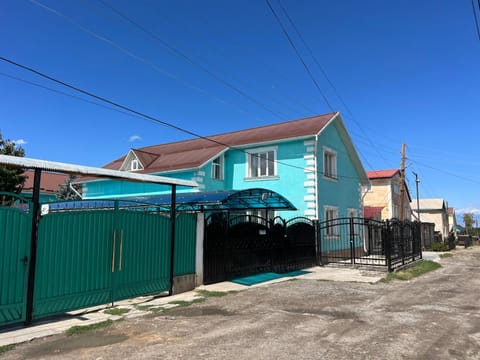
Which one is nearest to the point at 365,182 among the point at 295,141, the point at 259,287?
the point at 295,141

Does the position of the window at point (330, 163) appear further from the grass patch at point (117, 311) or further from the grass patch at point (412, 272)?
the grass patch at point (117, 311)

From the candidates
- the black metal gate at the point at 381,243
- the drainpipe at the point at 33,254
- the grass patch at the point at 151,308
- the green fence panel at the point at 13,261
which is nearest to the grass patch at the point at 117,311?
the grass patch at the point at 151,308

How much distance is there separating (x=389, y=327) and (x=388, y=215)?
31805 mm

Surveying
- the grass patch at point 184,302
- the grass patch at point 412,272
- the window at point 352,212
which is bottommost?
the grass patch at point 412,272

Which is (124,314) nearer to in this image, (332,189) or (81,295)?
(81,295)

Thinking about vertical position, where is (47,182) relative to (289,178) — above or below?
above

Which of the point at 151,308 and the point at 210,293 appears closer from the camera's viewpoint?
the point at 151,308

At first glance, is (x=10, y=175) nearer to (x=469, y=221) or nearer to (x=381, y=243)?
(x=381, y=243)

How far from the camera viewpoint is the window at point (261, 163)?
20625 mm

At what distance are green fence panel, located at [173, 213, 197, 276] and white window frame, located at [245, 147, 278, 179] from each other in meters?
10.3

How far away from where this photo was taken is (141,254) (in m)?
8.93

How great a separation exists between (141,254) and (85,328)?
8.17 ft

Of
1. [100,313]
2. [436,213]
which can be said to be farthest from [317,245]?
[436,213]

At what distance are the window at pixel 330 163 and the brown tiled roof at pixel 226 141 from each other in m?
1.86
